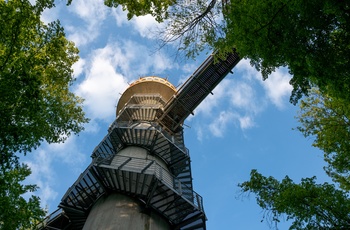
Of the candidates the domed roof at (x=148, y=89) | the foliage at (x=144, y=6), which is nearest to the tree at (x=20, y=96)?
the foliage at (x=144, y=6)

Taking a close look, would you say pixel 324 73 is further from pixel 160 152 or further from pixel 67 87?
pixel 160 152

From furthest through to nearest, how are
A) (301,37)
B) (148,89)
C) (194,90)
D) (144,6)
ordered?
(148,89) → (194,90) → (144,6) → (301,37)

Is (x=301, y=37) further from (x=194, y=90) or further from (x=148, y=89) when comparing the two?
(x=148, y=89)

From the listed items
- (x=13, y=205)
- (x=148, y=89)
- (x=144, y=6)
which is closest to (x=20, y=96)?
(x=13, y=205)

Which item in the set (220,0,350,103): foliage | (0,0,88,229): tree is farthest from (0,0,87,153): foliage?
(220,0,350,103): foliage

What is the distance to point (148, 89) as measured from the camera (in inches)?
973

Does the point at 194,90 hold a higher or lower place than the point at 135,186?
higher

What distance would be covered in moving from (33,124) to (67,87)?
4289 millimetres

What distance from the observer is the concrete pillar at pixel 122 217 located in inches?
499

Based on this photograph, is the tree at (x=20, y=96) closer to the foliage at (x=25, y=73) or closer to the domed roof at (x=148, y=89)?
the foliage at (x=25, y=73)

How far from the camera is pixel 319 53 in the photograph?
25.7ft

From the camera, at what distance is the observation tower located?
43.6ft

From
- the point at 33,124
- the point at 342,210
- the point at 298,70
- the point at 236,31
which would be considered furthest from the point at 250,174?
the point at 33,124

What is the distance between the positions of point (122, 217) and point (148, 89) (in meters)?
13.2
